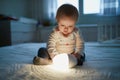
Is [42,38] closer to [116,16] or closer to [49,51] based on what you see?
[116,16]

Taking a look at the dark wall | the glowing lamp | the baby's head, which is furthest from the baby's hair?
the dark wall

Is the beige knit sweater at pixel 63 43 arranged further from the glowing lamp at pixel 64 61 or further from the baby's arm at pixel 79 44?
the glowing lamp at pixel 64 61

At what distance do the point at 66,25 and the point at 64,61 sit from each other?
0.21 m

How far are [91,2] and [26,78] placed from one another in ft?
9.06

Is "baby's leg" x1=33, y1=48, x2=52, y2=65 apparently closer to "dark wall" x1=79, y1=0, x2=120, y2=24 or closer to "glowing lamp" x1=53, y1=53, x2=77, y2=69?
"glowing lamp" x1=53, y1=53, x2=77, y2=69

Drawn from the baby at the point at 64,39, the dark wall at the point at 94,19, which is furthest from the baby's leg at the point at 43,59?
the dark wall at the point at 94,19

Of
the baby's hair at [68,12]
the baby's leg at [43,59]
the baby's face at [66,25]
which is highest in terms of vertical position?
the baby's hair at [68,12]

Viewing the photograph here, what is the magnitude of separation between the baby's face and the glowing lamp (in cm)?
17

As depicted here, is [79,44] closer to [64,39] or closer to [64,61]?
[64,39]

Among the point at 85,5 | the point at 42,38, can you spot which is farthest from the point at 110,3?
the point at 42,38

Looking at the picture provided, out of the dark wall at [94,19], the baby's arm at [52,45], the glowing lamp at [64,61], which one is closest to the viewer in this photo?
the glowing lamp at [64,61]

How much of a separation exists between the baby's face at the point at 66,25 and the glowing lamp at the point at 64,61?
0.56ft

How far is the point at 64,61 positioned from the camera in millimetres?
897

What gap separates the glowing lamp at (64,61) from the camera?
35.1 inches
